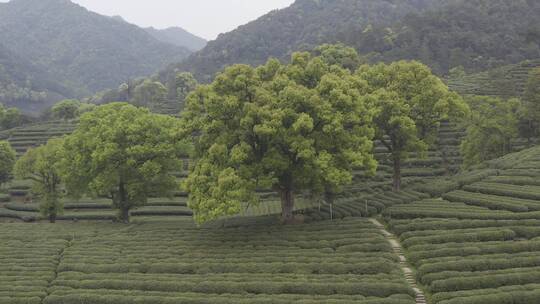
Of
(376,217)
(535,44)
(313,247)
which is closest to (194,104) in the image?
(313,247)

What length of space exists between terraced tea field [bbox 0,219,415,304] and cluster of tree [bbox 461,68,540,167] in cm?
2975

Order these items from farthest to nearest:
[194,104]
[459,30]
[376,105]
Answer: [459,30], [376,105], [194,104]

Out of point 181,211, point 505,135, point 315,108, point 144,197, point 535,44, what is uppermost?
point 535,44

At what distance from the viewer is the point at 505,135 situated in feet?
197

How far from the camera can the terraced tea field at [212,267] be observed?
24.9m

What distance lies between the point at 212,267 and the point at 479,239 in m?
17.2

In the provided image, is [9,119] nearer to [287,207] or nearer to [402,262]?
[287,207]

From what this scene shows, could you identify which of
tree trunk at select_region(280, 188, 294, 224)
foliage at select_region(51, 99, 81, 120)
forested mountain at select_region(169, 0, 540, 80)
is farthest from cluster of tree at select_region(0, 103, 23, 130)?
tree trunk at select_region(280, 188, 294, 224)

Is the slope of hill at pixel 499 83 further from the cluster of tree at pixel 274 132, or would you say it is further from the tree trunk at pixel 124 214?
the tree trunk at pixel 124 214

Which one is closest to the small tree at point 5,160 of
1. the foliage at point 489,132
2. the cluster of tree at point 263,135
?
the cluster of tree at point 263,135

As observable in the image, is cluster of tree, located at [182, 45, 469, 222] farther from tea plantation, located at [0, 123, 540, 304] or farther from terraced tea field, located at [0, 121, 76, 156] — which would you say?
terraced tea field, located at [0, 121, 76, 156]

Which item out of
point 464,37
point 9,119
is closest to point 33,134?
point 9,119

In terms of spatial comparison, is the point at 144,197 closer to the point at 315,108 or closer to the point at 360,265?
the point at 315,108

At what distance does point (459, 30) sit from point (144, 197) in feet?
441
